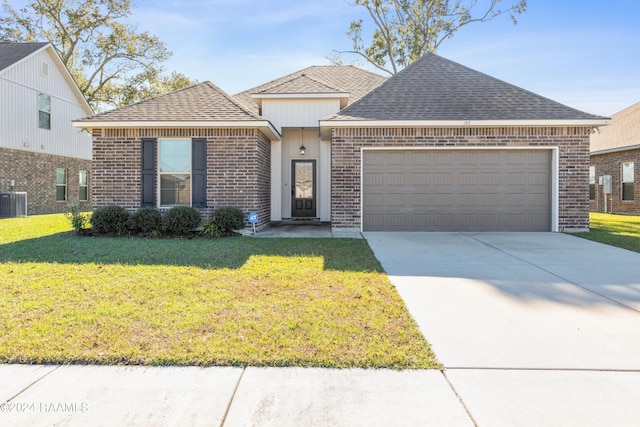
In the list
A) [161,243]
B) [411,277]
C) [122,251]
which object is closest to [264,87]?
[161,243]

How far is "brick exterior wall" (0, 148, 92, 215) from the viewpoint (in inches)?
659

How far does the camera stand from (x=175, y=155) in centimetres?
1098

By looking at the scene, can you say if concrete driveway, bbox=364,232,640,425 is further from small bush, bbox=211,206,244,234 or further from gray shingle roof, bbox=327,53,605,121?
gray shingle roof, bbox=327,53,605,121

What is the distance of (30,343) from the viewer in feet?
11.2

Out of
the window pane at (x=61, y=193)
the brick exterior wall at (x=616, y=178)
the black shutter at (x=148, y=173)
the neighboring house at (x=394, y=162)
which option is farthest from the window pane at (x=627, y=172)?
the window pane at (x=61, y=193)

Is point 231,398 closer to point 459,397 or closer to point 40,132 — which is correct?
point 459,397

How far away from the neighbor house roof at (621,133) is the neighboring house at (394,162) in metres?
10.6

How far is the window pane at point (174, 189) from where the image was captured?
11.0 metres

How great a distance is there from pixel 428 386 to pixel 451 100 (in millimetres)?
10082

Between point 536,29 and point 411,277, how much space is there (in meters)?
17.9

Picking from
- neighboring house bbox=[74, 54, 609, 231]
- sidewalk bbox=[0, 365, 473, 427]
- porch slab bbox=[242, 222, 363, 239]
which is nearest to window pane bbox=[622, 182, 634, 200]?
neighboring house bbox=[74, 54, 609, 231]

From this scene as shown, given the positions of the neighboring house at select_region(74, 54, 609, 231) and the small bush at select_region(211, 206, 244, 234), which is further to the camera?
the neighboring house at select_region(74, 54, 609, 231)

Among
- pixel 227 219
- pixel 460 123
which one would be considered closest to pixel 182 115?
pixel 227 219

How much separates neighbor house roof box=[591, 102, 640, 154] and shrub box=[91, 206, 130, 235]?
19968 millimetres
